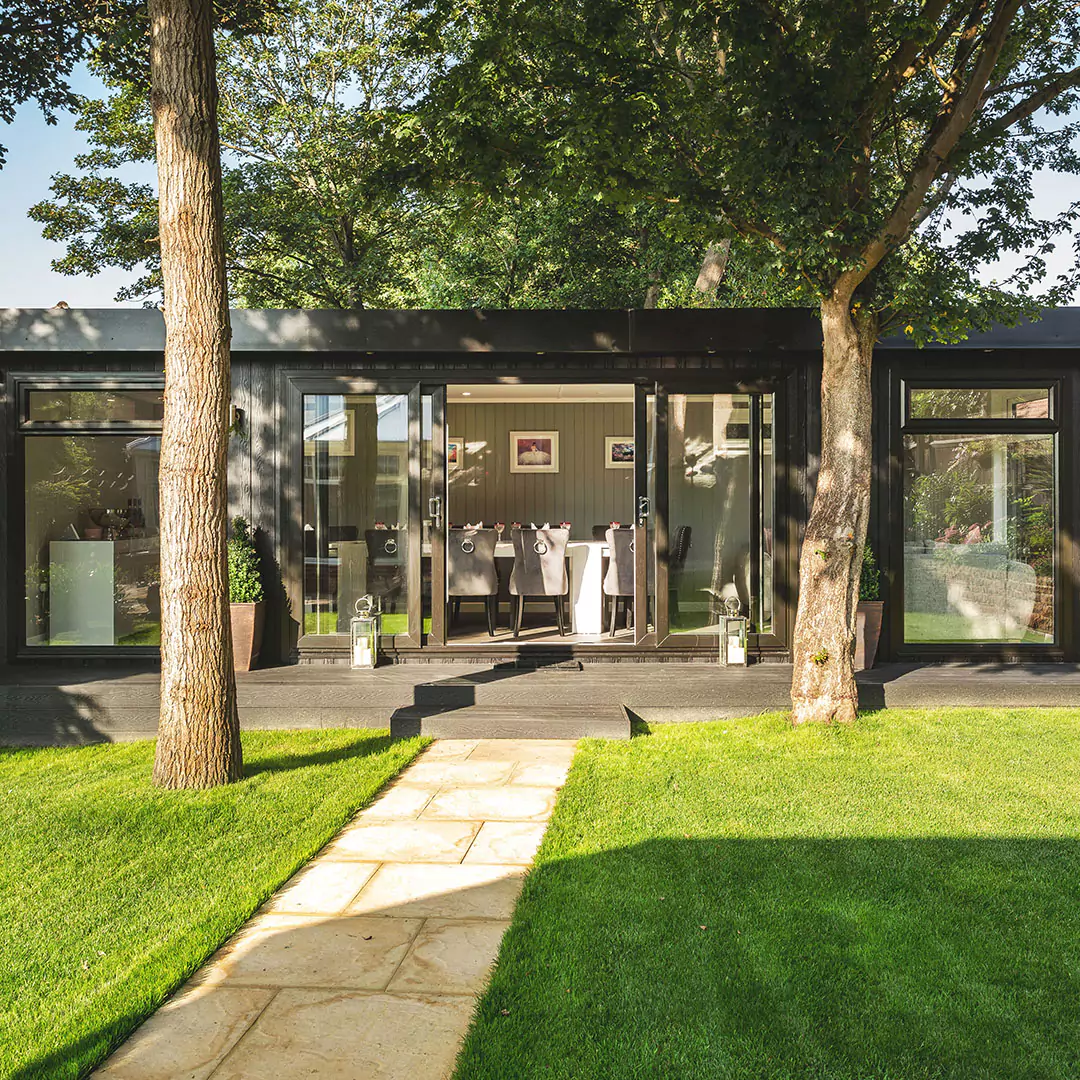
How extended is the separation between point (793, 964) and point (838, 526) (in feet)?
10.7

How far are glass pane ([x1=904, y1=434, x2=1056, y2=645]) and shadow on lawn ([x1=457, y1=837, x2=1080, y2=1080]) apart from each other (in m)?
3.44

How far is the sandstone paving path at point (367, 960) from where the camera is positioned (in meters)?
2.20

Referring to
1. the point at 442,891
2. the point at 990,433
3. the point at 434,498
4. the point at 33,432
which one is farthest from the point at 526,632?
the point at 442,891

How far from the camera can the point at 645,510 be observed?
265 inches

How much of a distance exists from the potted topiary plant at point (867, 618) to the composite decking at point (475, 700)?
10.6 inches

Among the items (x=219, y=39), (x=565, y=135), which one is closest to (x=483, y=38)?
(x=565, y=135)

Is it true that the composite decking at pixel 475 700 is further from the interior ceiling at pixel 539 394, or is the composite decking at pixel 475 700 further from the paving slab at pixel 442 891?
the interior ceiling at pixel 539 394

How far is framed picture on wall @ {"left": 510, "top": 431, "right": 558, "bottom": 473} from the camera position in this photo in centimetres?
1199

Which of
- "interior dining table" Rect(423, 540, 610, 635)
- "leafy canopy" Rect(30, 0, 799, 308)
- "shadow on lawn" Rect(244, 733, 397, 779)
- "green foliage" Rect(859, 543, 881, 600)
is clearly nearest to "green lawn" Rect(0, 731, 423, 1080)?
"shadow on lawn" Rect(244, 733, 397, 779)

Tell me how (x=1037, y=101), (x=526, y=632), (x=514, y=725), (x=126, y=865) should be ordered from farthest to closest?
1. (x=526, y=632)
2. (x=514, y=725)
3. (x=1037, y=101)
4. (x=126, y=865)

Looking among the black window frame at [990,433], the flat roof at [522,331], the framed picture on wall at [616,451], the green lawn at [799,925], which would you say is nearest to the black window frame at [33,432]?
the flat roof at [522,331]

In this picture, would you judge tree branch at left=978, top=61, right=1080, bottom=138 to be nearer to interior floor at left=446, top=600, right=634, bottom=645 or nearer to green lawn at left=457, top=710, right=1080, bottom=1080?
green lawn at left=457, top=710, right=1080, bottom=1080

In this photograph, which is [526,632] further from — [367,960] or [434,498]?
[367,960]

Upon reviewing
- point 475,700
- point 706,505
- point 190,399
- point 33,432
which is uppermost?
point 33,432
